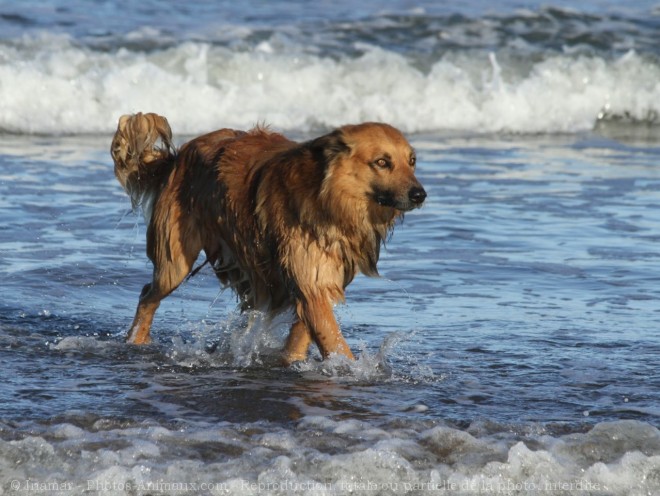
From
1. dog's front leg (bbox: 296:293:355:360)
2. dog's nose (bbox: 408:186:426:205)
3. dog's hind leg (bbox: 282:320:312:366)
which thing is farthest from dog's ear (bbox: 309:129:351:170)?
dog's hind leg (bbox: 282:320:312:366)

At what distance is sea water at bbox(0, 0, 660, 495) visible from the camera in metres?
5.05

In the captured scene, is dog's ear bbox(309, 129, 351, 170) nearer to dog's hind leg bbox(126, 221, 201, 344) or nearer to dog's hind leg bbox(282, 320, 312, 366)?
dog's hind leg bbox(282, 320, 312, 366)

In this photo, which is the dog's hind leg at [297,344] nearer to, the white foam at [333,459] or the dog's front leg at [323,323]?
the dog's front leg at [323,323]

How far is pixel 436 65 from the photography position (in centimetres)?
1698

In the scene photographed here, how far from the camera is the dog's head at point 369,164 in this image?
593cm

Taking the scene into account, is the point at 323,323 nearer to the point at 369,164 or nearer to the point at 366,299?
the point at 369,164

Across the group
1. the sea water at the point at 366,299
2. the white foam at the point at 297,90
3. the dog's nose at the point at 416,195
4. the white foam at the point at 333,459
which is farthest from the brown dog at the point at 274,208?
the white foam at the point at 297,90

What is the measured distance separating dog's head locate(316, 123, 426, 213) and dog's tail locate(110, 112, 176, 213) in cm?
142

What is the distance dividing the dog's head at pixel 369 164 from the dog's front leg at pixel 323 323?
21.9 inches

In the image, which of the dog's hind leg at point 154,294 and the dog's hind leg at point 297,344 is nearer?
the dog's hind leg at point 297,344

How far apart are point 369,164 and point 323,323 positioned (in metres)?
0.82

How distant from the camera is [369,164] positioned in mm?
5957

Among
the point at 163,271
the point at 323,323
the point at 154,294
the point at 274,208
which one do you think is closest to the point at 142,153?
the point at 163,271

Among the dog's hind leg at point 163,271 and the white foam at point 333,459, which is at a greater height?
the dog's hind leg at point 163,271
